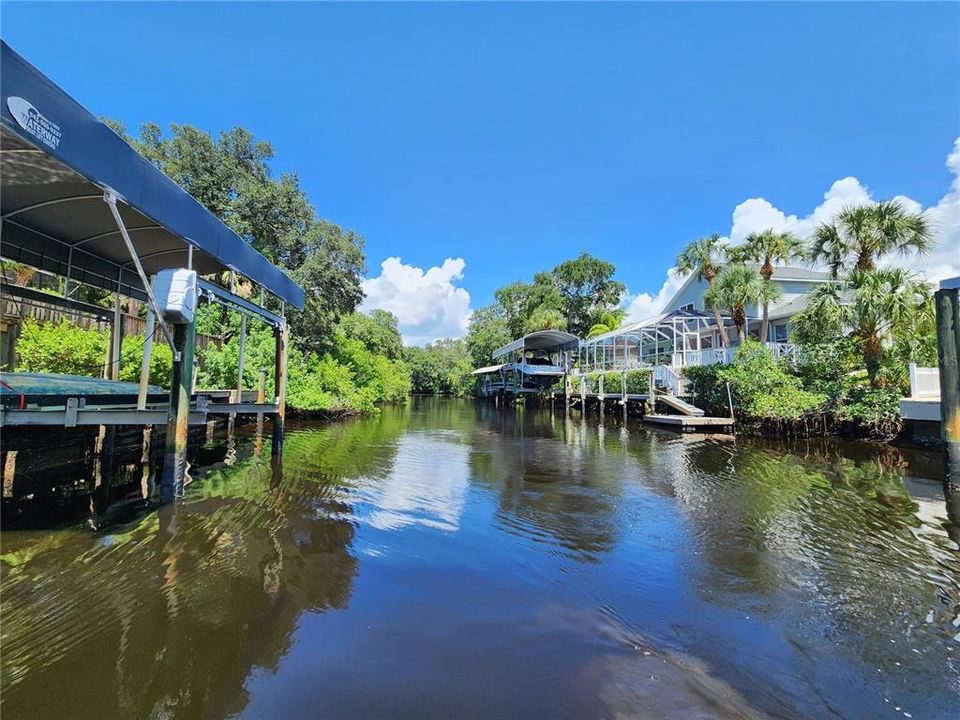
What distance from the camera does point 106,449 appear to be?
26.9 ft

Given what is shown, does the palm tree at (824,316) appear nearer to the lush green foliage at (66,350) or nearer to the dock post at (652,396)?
the dock post at (652,396)

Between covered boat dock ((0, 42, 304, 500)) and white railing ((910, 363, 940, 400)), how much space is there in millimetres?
17990

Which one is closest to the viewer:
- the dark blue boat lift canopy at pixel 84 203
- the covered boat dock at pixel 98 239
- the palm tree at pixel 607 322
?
the dark blue boat lift canopy at pixel 84 203

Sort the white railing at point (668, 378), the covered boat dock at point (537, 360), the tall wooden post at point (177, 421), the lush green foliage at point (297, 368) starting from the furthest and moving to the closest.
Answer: the covered boat dock at point (537, 360), the white railing at point (668, 378), the lush green foliage at point (297, 368), the tall wooden post at point (177, 421)

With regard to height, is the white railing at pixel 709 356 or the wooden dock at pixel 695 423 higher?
the white railing at pixel 709 356

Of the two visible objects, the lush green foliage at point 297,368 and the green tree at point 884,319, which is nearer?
the green tree at point 884,319

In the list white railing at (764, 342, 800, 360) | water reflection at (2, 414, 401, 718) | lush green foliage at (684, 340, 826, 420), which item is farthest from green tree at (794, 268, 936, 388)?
water reflection at (2, 414, 401, 718)

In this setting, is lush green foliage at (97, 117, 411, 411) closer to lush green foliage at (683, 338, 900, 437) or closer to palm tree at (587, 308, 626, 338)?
lush green foliage at (683, 338, 900, 437)

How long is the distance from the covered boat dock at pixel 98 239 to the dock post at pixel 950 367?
12.8 m

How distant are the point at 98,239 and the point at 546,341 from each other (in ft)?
104

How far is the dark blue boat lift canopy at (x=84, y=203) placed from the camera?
13.1ft

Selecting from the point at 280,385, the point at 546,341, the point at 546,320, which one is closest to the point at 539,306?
the point at 546,320

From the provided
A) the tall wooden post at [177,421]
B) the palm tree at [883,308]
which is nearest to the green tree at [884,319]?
the palm tree at [883,308]

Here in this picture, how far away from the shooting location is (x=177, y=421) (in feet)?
22.1
